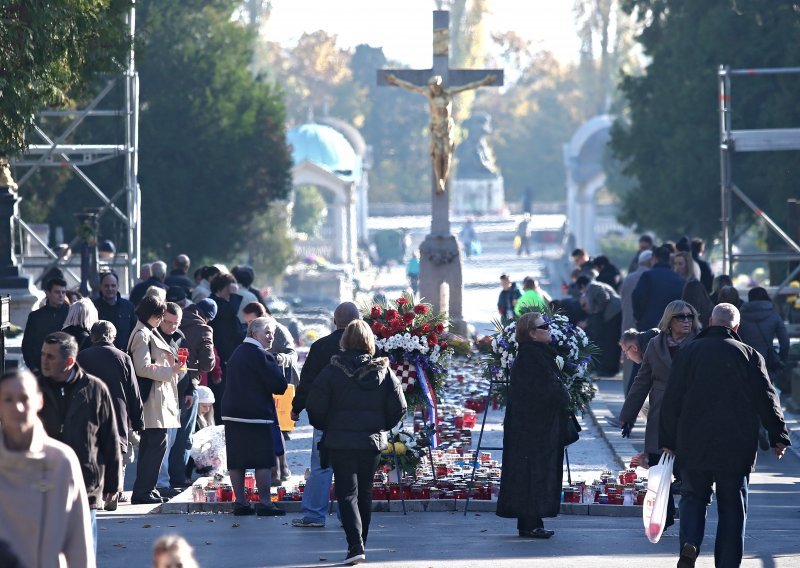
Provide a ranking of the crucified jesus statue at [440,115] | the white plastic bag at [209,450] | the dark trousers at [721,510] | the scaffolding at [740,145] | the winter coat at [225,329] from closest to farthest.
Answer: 1. the dark trousers at [721,510]
2. the white plastic bag at [209,450]
3. the winter coat at [225,329]
4. the scaffolding at [740,145]
5. the crucified jesus statue at [440,115]

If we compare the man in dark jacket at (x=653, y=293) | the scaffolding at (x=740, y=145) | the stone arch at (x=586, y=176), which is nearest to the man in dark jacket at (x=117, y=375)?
the man in dark jacket at (x=653, y=293)

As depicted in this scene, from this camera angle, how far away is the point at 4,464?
22.7 feet

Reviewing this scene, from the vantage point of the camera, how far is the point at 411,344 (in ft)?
43.0

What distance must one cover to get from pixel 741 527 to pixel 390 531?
2891mm

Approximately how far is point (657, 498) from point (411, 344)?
3.46m

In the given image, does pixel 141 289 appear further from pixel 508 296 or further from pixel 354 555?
pixel 508 296

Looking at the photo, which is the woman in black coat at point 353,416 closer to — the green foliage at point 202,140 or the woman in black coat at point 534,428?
the woman in black coat at point 534,428

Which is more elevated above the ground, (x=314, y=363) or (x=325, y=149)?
(x=325, y=149)

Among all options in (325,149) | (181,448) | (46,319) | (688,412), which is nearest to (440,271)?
(46,319)

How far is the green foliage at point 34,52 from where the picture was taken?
565 inches

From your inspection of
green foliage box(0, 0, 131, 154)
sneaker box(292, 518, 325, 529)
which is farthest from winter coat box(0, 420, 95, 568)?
green foliage box(0, 0, 131, 154)

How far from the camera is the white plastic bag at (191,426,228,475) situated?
1427 centimetres

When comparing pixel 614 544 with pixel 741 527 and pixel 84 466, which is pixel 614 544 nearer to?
pixel 741 527

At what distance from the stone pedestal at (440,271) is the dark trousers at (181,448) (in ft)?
45.3
